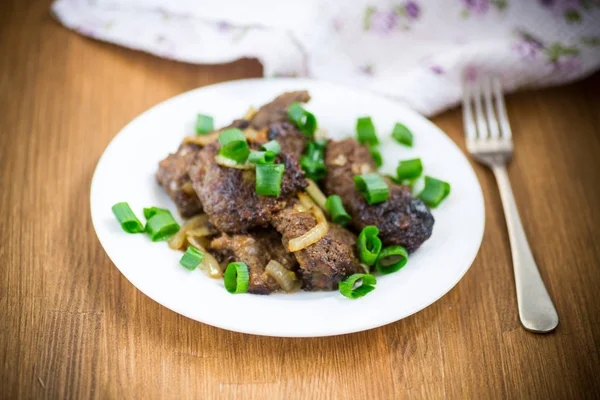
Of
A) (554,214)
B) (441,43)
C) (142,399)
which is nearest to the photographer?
(142,399)

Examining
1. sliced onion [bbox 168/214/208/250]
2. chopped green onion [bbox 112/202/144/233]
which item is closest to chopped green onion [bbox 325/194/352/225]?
sliced onion [bbox 168/214/208/250]

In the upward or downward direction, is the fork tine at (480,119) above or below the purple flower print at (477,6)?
below

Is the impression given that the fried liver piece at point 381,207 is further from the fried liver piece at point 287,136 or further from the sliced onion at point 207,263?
the sliced onion at point 207,263

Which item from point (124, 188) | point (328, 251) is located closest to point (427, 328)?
point (328, 251)

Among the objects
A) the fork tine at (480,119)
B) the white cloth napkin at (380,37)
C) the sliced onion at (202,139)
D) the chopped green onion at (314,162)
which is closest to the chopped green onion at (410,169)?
the chopped green onion at (314,162)

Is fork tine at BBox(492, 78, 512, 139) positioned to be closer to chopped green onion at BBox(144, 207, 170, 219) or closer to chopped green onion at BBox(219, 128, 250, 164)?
chopped green onion at BBox(219, 128, 250, 164)

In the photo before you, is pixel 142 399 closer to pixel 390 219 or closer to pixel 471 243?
pixel 390 219
